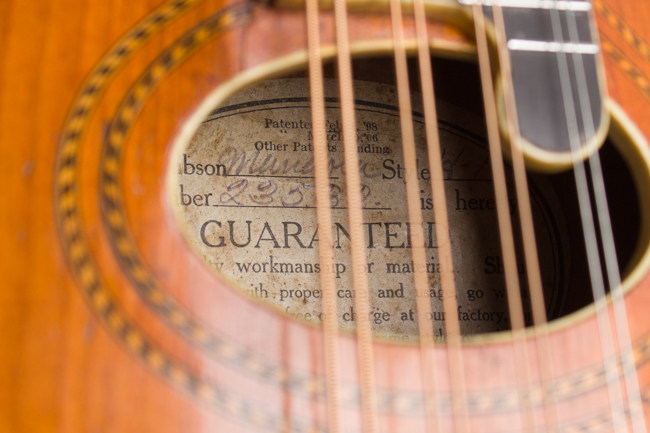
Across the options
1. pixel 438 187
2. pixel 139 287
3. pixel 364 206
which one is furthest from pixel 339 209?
pixel 139 287

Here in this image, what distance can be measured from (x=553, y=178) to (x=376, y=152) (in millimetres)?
270

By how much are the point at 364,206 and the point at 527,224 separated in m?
0.48

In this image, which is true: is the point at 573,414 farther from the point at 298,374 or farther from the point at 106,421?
the point at 106,421

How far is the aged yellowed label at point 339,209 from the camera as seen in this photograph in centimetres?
99

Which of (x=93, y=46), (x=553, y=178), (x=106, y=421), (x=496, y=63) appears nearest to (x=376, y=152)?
(x=553, y=178)

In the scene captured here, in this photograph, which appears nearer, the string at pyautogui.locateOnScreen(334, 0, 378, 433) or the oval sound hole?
Result: the string at pyautogui.locateOnScreen(334, 0, 378, 433)

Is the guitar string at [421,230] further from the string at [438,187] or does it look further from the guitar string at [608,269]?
the guitar string at [608,269]

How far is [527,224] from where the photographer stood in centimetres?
56

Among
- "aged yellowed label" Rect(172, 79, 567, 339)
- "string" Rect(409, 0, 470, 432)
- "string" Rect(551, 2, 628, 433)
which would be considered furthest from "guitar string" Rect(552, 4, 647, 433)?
"aged yellowed label" Rect(172, 79, 567, 339)

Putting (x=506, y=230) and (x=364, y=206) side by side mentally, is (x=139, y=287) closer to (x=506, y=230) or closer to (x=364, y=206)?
(x=506, y=230)

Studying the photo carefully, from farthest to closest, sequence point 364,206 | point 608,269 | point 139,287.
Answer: point 364,206
point 608,269
point 139,287

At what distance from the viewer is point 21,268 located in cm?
48

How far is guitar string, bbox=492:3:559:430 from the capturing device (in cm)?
51

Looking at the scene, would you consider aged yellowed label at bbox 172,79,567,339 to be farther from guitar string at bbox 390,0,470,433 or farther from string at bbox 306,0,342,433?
string at bbox 306,0,342,433
